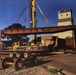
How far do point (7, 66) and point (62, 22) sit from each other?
4668cm

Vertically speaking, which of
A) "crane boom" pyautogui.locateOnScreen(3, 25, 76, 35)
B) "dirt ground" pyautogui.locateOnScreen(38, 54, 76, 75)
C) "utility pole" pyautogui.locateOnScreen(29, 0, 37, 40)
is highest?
"utility pole" pyautogui.locateOnScreen(29, 0, 37, 40)

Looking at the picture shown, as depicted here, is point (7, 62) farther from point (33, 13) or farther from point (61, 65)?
point (33, 13)

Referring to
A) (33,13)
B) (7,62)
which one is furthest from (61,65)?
(33,13)

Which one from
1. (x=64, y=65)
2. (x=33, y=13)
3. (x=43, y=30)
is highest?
(x=33, y=13)

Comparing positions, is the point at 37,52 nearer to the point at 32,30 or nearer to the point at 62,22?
the point at 32,30

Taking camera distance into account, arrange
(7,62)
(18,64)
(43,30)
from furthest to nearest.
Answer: (43,30) < (7,62) < (18,64)

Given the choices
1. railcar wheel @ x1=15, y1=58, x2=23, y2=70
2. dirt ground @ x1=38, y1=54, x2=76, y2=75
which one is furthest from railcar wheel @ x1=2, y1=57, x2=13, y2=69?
dirt ground @ x1=38, y1=54, x2=76, y2=75

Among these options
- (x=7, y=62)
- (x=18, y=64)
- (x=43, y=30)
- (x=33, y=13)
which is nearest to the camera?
(x=18, y=64)

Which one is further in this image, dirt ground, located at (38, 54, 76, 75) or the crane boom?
the crane boom

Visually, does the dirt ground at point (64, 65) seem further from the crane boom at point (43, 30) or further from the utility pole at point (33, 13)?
the utility pole at point (33, 13)

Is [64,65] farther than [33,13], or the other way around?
[33,13]

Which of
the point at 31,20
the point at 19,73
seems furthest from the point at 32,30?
the point at 19,73

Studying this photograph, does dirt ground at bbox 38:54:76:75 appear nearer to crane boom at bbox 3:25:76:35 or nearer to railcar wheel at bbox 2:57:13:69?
railcar wheel at bbox 2:57:13:69

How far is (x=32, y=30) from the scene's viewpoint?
97.3 feet
